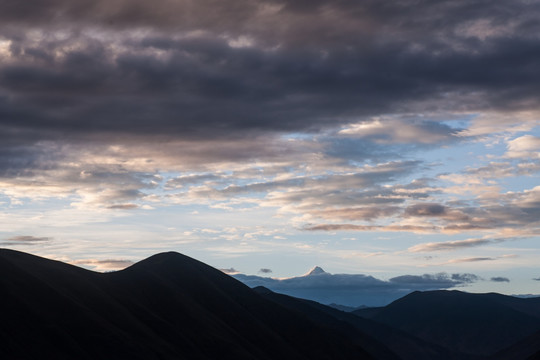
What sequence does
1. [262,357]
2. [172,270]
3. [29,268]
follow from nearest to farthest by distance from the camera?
1. [29,268]
2. [262,357]
3. [172,270]

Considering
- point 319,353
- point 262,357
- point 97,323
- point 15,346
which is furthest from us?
point 319,353

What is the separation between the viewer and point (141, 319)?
474 feet

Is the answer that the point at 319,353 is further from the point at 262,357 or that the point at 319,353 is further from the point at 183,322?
the point at 183,322

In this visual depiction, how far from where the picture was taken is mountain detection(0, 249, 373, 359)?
114 meters

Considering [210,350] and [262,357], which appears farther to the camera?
[262,357]

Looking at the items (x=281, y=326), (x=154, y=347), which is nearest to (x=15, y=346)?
(x=154, y=347)

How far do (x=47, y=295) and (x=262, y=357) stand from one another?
51957 mm

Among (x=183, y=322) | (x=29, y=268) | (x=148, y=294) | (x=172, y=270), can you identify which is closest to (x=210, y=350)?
(x=183, y=322)

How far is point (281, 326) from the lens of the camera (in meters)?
187

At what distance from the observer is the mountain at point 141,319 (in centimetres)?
11412

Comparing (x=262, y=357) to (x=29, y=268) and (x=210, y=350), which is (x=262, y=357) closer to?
(x=210, y=350)

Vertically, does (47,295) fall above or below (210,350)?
above

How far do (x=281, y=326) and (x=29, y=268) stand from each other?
73.1 meters

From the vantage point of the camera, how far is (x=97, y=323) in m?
124
